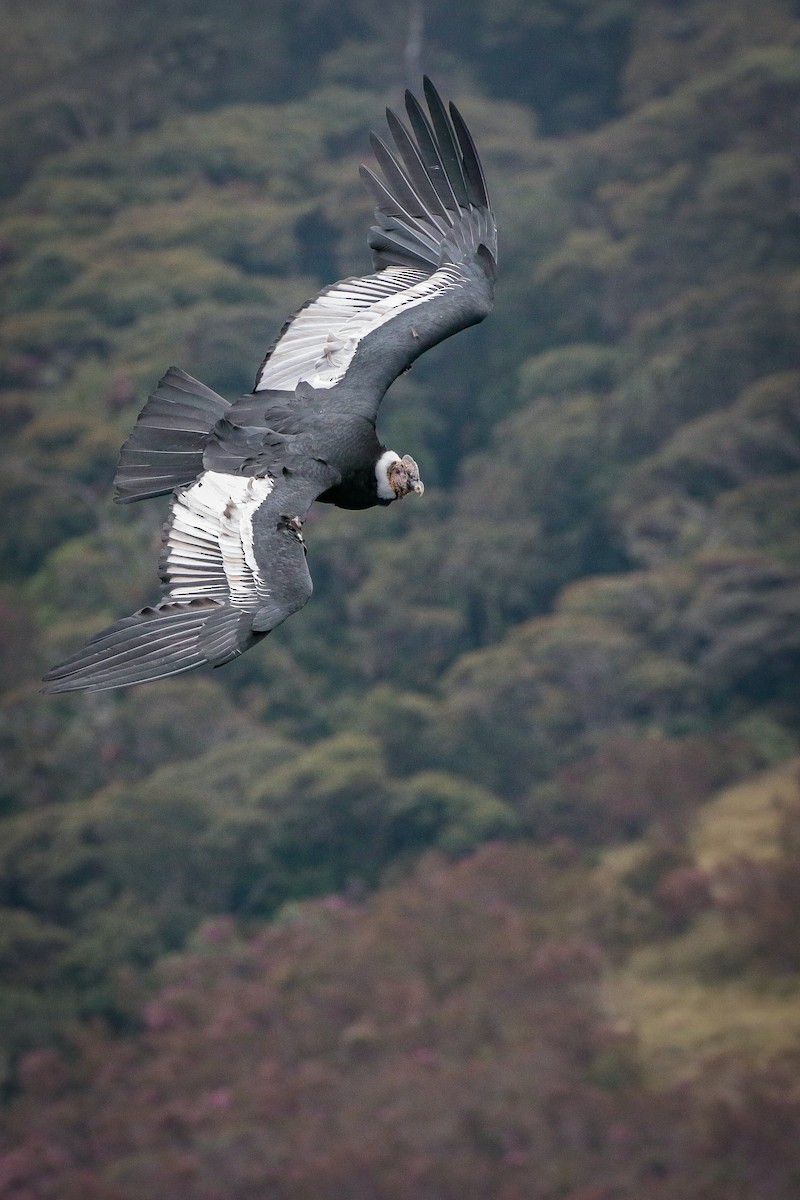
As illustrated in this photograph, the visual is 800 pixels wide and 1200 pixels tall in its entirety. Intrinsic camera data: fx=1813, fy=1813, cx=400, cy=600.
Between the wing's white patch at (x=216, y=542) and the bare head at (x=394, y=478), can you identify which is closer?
the wing's white patch at (x=216, y=542)

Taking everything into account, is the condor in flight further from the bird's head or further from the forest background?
the forest background

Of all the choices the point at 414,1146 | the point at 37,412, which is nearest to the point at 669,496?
the point at 37,412

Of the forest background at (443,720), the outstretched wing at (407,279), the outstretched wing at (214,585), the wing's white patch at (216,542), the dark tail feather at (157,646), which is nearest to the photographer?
the dark tail feather at (157,646)

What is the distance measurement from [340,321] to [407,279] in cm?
53

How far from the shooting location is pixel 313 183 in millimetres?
49750

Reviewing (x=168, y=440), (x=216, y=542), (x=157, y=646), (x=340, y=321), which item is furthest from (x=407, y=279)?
(x=157, y=646)

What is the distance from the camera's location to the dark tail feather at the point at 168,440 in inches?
310

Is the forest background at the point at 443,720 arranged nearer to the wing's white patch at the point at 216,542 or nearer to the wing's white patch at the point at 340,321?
the wing's white patch at the point at 340,321

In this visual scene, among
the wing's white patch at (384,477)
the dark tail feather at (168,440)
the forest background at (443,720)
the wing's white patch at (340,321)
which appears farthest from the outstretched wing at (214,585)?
the forest background at (443,720)

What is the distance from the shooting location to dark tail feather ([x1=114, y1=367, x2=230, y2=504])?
786cm

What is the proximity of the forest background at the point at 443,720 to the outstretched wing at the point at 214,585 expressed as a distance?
14452 mm

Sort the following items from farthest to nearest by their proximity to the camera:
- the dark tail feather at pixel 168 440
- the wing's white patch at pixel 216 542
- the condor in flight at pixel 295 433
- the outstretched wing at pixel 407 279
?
the outstretched wing at pixel 407 279
the dark tail feather at pixel 168 440
the wing's white patch at pixel 216 542
the condor in flight at pixel 295 433

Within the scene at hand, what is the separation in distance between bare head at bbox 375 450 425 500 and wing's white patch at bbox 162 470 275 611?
83cm

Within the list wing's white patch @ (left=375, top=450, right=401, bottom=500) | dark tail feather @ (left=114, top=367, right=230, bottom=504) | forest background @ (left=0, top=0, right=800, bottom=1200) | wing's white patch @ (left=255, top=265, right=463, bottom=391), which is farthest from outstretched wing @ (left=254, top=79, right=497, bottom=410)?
forest background @ (left=0, top=0, right=800, bottom=1200)
